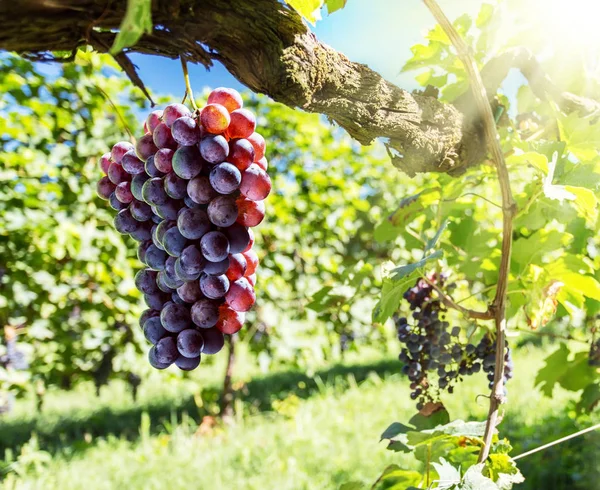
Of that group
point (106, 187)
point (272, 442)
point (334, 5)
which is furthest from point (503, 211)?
point (272, 442)

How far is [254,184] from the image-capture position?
2.95 feet

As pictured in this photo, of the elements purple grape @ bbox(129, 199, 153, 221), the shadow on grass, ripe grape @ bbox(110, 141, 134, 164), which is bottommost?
the shadow on grass

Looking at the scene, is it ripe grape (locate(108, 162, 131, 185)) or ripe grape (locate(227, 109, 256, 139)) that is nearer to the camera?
ripe grape (locate(227, 109, 256, 139))

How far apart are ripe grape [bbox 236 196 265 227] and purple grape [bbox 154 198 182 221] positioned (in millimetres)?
111

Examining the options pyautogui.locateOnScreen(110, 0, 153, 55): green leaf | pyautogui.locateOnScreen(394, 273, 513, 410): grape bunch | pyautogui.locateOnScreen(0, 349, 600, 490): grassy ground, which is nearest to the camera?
pyautogui.locateOnScreen(110, 0, 153, 55): green leaf

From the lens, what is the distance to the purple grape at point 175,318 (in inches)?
37.2

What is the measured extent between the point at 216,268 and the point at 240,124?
26 centimetres

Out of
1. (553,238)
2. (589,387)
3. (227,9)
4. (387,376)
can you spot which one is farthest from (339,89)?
(387,376)

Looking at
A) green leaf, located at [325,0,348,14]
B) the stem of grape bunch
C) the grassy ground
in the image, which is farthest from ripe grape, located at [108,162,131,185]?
the grassy ground

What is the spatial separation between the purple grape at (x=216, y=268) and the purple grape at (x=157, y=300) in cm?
Result: 18

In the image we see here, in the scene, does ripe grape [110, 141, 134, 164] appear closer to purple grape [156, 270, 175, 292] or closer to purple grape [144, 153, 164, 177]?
purple grape [144, 153, 164, 177]

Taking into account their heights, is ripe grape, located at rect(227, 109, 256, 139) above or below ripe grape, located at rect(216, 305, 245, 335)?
above

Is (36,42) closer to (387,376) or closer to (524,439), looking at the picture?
(524,439)

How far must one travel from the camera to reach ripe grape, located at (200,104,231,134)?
0.88 metres
